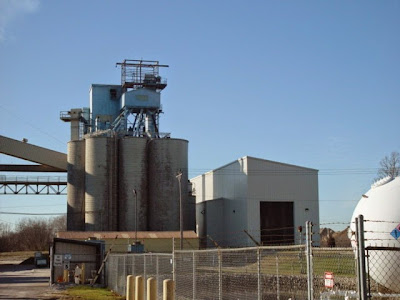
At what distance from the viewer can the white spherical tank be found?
1549 cm

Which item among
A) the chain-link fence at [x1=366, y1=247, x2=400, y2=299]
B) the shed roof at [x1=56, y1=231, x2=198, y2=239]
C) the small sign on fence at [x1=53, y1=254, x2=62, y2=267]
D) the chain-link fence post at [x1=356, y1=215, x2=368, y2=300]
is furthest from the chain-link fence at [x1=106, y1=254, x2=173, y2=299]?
Result: the shed roof at [x1=56, y1=231, x2=198, y2=239]

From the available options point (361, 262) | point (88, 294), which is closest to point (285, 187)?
point (88, 294)

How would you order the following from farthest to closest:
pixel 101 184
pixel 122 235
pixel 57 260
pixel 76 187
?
pixel 76 187
pixel 101 184
pixel 122 235
pixel 57 260

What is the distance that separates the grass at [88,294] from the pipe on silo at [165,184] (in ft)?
122

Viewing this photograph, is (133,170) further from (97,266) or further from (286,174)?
(97,266)

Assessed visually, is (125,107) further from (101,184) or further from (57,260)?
(57,260)

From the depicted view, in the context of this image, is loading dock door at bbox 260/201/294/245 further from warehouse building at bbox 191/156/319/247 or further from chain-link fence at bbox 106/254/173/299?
chain-link fence at bbox 106/254/173/299

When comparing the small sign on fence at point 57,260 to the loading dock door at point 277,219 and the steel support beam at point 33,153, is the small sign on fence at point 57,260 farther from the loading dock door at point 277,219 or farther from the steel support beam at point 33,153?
the loading dock door at point 277,219

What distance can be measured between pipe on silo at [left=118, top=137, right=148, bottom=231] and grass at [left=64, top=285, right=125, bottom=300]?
36.7 metres

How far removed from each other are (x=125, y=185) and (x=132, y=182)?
35.3 inches

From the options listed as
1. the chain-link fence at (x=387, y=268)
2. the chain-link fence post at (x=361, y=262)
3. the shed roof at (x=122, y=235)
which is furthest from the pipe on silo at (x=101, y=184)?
the chain-link fence post at (x=361, y=262)

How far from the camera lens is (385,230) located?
16062 millimetres

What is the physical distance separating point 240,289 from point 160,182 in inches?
2022

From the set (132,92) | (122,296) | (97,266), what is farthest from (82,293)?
(132,92)
